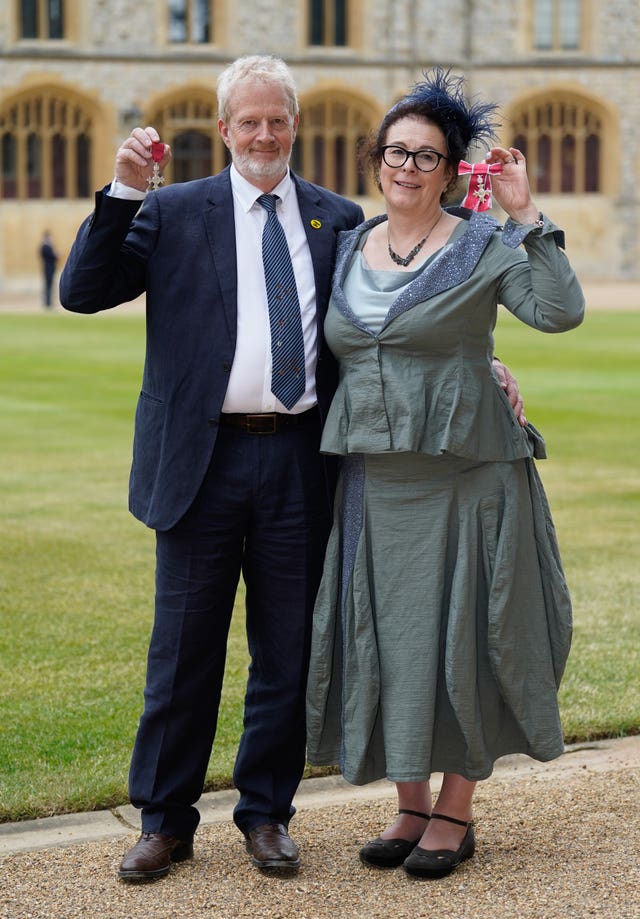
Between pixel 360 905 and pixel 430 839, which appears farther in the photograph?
pixel 430 839

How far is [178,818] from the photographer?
Result: 131 inches

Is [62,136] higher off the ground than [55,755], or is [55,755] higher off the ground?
[62,136]

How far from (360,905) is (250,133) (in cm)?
179

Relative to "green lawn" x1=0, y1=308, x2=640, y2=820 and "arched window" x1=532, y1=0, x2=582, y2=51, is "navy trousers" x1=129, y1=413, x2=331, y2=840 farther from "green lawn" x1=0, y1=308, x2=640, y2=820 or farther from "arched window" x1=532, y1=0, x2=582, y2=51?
"arched window" x1=532, y1=0, x2=582, y2=51

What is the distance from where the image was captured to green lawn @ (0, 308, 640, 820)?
167 inches

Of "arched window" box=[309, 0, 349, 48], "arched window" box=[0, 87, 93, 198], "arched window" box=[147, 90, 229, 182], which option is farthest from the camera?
"arched window" box=[309, 0, 349, 48]

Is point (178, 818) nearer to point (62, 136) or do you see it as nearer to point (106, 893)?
point (106, 893)

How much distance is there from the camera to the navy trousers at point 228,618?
10.8 ft

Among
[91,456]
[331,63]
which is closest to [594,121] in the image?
[331,63]

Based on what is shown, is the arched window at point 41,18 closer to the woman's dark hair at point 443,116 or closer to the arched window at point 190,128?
the arched window at point 190,128

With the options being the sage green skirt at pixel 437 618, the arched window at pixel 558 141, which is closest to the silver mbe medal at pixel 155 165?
the sage green skirt at pixel 437 618

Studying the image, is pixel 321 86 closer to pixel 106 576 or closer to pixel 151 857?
pixel 106 576

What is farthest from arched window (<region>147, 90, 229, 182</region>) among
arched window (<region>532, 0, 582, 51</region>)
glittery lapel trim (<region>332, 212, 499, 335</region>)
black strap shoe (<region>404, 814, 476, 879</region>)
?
black strap shoe (<region>404, 814, 476, 879</region>)

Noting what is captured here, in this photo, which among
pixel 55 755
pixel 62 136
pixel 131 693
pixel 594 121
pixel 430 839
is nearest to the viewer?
pixel 430 839
